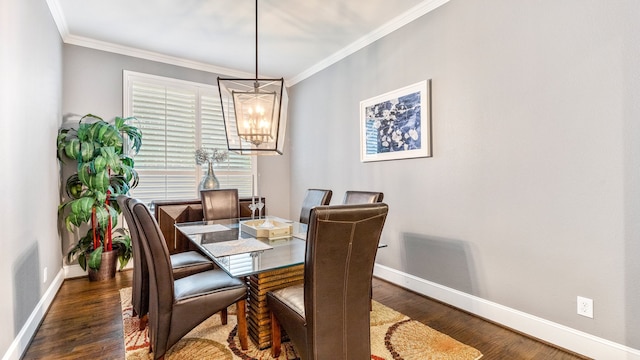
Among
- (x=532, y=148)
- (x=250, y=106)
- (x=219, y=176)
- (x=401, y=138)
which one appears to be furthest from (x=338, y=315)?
(x=219, y=176)

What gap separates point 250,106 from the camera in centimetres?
224

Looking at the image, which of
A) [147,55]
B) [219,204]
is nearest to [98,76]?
[147,55]

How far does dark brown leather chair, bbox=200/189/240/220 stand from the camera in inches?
136

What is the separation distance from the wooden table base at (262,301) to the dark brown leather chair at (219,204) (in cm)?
156

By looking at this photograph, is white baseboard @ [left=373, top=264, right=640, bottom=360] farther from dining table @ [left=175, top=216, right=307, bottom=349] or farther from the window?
the window

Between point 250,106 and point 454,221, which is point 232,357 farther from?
point 454,221

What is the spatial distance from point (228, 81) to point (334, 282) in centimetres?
164

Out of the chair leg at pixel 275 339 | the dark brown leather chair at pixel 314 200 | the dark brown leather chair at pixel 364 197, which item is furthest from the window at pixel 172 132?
the chair leg at pixel 275 339

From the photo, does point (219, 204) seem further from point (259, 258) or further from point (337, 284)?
point (337, 284)

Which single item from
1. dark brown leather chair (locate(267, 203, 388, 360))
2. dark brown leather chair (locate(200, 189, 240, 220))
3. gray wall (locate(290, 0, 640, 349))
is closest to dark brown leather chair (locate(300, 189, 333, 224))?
gray wall (locate(290, 0, 640, 349))

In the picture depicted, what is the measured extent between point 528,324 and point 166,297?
2.44 metres

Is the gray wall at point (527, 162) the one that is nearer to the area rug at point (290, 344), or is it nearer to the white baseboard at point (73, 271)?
the area rug at point (290, 344)

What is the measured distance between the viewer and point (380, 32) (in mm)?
3375

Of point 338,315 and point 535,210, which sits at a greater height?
point 535,210
